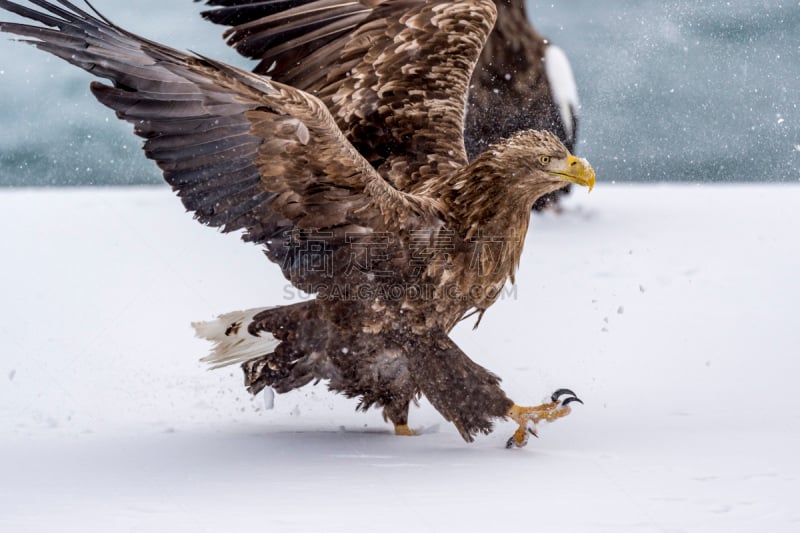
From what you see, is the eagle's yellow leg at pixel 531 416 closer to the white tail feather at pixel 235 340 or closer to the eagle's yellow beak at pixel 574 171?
the eagle's yellow beak at pixel 574 171

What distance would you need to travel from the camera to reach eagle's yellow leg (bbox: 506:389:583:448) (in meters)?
3.95

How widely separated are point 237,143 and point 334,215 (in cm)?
43

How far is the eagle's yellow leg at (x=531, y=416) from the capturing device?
12.9 ft

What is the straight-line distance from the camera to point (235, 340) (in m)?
4.32

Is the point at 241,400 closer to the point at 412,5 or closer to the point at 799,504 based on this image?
the point at 412,5

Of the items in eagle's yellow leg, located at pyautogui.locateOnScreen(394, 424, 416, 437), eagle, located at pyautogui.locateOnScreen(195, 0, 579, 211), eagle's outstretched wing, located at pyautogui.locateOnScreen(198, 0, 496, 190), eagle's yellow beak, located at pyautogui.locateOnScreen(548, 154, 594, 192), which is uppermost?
eagle, located at pyautogui.locateOnScreen(195, 0, 579, 211)

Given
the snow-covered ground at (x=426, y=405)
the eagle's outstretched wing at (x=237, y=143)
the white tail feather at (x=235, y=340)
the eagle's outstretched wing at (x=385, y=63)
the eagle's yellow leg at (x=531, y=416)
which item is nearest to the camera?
the snow-covered ground at (x=426, y=405)

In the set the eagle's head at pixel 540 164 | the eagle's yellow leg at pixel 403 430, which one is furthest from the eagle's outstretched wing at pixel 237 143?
the eagle's yellow leg at pixel 403 430

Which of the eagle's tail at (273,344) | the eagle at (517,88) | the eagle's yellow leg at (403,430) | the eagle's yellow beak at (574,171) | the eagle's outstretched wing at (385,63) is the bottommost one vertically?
the eagle's yellow leg at (403,430)

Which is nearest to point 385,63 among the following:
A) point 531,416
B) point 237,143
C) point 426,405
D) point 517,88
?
point 237,143

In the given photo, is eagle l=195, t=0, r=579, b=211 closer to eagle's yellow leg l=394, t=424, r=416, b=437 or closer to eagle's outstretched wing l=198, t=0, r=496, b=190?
eagle's outstretched wing l=198, t=0, r=496, b=190

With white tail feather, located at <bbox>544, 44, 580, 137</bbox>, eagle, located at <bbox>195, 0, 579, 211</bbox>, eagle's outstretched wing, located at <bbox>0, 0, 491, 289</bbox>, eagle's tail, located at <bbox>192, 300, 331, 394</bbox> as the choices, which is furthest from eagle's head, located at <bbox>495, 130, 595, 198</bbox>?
white tail feather, located at <bbox>544, 44, 580, 137</bbox>

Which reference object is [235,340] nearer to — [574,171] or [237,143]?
[237,143]

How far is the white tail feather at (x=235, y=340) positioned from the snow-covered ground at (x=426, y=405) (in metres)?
0.29
